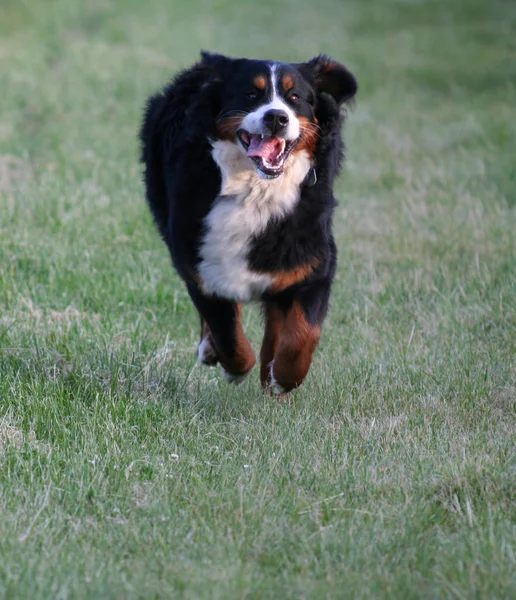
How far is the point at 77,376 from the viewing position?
469cm

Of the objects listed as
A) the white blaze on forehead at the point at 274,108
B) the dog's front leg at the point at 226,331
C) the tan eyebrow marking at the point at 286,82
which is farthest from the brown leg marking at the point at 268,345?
the tan eyebrow marking at the point at 286,82

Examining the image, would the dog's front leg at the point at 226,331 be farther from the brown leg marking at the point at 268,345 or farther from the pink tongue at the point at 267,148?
the pink tongue at the point at 267,148

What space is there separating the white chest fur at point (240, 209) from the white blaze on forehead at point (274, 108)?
16 cm

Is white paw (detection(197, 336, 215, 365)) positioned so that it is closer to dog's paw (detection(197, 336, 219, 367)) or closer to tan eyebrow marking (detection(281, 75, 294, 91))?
dog's paw (detection(197, 336, 219, 367))

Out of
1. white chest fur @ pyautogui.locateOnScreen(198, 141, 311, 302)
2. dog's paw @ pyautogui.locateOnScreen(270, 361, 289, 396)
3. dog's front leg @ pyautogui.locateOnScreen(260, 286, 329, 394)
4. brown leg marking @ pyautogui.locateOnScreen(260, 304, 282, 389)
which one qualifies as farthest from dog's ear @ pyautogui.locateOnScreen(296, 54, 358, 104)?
dog's paw @ pyautogui.locateOnScreen(270, 361, 289, 396)

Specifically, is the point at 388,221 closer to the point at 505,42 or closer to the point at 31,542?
the point at 31,542

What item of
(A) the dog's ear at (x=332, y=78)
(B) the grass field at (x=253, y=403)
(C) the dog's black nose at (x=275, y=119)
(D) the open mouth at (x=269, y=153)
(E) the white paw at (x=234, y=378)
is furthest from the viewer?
(E) the white paw at (x=234, y=378)

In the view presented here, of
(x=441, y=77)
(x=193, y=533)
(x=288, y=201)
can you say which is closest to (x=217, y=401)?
(x=288, y=201)

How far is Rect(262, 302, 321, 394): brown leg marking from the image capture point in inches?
177

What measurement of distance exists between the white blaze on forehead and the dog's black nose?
0.02 metres

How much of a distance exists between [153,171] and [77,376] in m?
1.15

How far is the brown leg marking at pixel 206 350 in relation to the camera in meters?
5.09

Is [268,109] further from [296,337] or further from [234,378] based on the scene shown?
[234,378]

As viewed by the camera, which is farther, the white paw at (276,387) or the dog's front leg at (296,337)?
the white paw at (276,387)
